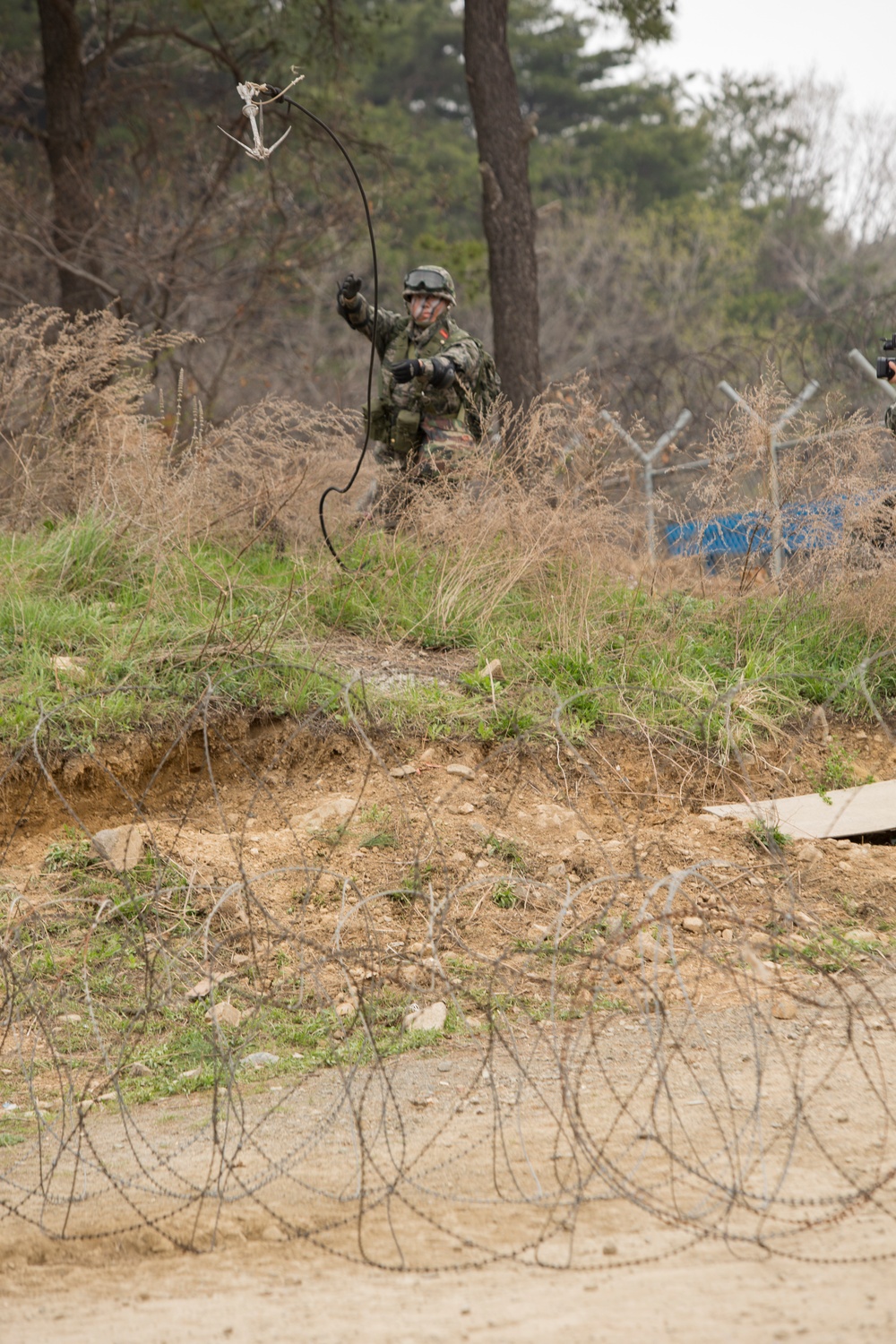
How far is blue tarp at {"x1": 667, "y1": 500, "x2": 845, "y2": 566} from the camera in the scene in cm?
611

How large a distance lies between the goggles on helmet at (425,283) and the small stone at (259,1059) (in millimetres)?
4580

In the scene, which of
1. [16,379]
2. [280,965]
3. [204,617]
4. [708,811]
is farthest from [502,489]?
[280,965]

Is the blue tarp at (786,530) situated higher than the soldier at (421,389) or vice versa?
the soldier at (421,389)

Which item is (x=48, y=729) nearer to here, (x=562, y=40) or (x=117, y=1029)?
(x=117, y=1029)

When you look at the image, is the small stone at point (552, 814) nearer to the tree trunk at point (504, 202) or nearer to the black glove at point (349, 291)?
the black glove at point (349, 291)

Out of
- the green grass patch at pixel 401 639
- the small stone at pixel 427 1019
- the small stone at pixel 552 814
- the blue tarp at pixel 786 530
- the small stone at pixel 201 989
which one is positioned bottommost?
the small stone at pixel 201 989

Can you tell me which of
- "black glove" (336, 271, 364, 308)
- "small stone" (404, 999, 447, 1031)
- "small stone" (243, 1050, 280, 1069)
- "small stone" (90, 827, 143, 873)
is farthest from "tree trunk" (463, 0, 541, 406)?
"small stone" (243, 1050, 280, 1069)

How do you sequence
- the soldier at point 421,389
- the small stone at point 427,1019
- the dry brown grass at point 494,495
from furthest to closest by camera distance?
the soldier at point 421,389 < the dry brown grass at point 494,495 < the small stone at point 427,1019

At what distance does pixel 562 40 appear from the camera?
24.7 meters

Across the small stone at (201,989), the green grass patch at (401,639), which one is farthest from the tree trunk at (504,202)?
the small stone at (201,989)

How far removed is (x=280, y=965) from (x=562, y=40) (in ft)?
81.7

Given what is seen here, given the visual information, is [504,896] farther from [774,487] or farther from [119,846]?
[774,487]

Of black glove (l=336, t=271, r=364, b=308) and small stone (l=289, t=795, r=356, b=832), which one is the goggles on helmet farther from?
small stone (l=289, t=795, r=356, b=832)

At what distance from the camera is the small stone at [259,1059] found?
3495mm
